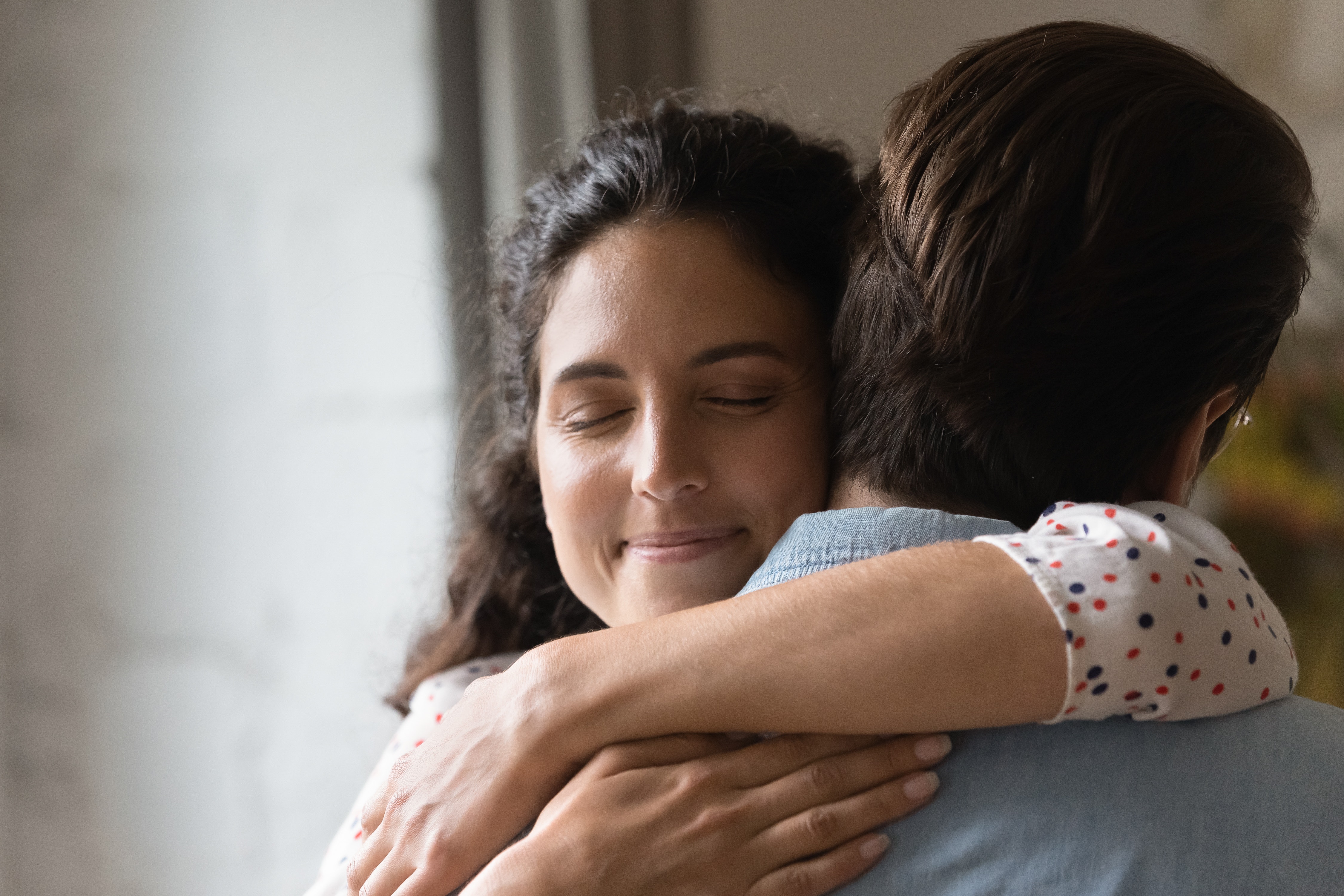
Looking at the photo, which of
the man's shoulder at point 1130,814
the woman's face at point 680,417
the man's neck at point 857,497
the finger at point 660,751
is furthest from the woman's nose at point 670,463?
the man's shoulder at point 1130,814

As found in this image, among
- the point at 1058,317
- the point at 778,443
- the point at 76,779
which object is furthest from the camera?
the point at 76,779

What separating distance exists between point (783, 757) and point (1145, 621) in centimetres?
27

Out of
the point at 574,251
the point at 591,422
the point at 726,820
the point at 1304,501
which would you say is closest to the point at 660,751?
the point at 726,820

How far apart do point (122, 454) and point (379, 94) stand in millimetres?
735

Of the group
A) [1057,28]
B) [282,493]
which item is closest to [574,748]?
[1057,28]

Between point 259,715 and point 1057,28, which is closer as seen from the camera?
point 1057,28

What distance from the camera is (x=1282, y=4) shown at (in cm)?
181

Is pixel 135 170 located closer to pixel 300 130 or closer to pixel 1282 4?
pixel 300 130

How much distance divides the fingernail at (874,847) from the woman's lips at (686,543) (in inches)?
15.4

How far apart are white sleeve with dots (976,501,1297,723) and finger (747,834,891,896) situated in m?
0.15

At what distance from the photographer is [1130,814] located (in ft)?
2.36

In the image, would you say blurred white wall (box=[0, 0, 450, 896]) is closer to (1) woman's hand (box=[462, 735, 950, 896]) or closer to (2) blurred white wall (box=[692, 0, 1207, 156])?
(2) blurred white wall (box=[692, 0, 1207, 156])

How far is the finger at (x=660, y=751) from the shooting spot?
828 millimetres

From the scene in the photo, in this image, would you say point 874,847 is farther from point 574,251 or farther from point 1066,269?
point 574,251
